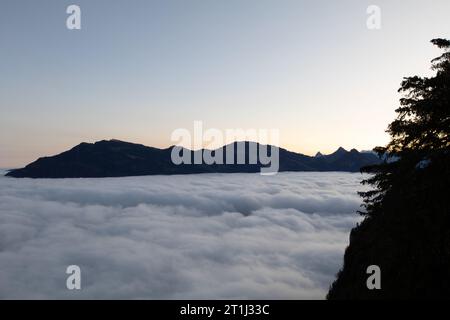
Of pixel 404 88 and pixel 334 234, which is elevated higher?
pixel 404 88

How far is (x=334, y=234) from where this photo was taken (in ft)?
566

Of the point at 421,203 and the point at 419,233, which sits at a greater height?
the point at 421,203

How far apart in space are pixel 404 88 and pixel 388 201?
5.44 meters

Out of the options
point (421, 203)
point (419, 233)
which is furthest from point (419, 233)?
point (421, 203)

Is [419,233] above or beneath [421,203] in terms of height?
beneath

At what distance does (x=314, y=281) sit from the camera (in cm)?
10625

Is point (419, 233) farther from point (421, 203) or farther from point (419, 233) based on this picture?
point (421, 203)

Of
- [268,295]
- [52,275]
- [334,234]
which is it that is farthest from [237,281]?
[334,234]

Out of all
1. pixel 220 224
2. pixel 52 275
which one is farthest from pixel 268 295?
pixel 220 224
